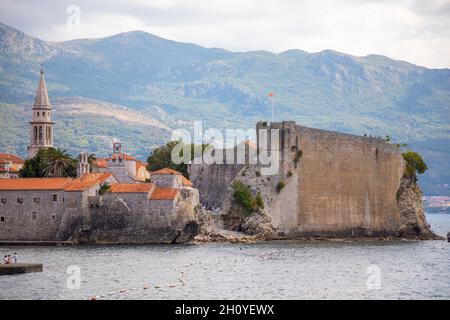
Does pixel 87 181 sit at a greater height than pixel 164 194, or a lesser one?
greater

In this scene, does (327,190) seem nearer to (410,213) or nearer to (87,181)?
(410,213)

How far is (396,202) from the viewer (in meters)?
107

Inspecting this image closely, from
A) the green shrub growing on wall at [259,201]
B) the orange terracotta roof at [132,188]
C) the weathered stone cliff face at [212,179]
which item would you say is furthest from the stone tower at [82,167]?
the weathered stone cliff face at [212,179]

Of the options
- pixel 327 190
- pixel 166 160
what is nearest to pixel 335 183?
pixel 327 190

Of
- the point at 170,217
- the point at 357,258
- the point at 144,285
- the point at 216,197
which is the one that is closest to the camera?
the point at 144,285

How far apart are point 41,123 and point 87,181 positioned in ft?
81.5

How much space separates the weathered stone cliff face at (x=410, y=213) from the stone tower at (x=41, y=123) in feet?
108

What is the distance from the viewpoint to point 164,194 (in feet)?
286

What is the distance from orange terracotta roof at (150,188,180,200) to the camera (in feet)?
285

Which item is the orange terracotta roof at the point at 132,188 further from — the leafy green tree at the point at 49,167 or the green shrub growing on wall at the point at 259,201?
A: the green shrub growing on wall at the point at 259,201

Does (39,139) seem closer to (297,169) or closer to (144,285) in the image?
(297,169)

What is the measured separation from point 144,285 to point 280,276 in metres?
9.16
